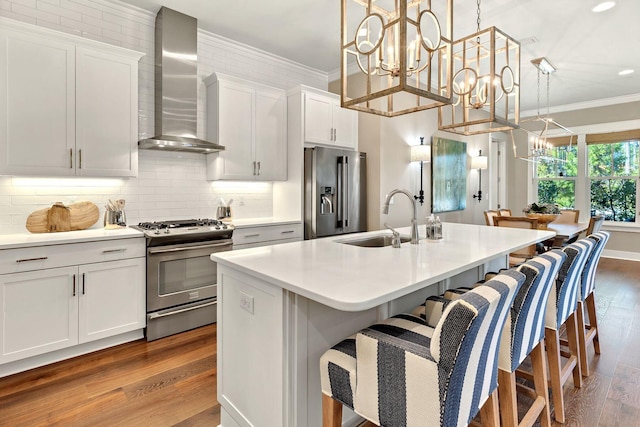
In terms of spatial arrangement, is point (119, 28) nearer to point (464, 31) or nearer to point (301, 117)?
point (301, 117)

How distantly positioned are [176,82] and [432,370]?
3.38m

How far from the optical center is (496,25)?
141 inches

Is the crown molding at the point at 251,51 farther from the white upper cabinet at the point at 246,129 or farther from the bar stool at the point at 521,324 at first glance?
the bar stool at the point at 521,324

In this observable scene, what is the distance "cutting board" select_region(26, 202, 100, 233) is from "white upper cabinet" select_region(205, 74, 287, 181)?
47.5 inches

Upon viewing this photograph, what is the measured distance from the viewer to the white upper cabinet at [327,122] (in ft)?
13.3

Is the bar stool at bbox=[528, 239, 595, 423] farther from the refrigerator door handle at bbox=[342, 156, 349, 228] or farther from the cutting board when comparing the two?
the cutting board

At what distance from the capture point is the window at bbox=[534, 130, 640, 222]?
6238mm

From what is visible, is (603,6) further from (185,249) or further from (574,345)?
(185,249)

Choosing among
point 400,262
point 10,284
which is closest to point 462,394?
point 400,262

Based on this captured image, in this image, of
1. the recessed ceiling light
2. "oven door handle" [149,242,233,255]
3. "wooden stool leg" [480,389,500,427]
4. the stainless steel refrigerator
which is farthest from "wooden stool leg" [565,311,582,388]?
the recessed ceiling light

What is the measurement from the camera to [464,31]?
12.1 ft

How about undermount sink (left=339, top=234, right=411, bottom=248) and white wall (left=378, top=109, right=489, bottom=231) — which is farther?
white wall (left=378, top=109, right=489, bottom=231)

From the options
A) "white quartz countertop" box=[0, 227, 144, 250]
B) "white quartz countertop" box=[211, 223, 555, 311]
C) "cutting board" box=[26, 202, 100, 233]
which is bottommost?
"white quartz countertop" box=[211, 223, 555, 311]

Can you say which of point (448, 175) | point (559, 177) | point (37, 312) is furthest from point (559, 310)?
point (559, 177)
